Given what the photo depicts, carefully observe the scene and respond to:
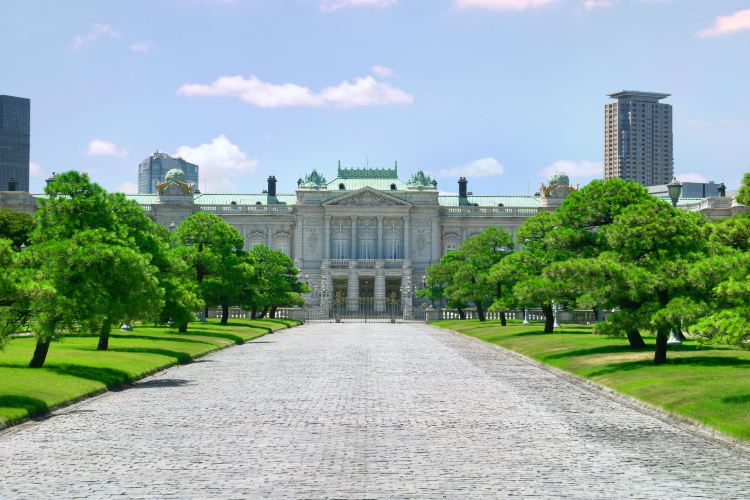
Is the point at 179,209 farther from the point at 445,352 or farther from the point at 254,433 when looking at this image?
the point at 254,433

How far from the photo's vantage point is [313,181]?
151 metres

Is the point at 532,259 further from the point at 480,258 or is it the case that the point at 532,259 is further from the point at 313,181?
the point at 313,181

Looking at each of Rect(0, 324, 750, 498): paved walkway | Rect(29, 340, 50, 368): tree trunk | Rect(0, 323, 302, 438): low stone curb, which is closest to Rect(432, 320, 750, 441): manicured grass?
Rect(0, 324, 750, 498): paved walkway

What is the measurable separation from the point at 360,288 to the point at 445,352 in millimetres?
93030

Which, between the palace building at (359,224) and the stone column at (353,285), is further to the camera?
the palace building at (359,224)

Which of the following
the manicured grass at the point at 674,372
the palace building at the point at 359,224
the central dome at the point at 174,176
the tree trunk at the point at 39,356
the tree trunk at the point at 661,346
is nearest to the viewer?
the manicured grass at the point at 674,372

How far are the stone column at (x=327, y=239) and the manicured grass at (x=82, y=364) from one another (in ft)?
272

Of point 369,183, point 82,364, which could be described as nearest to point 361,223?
point 369,183

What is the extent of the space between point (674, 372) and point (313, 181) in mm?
121224

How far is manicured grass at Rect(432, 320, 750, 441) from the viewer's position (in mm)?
23859

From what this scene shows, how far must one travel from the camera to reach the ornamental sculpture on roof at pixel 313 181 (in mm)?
149125

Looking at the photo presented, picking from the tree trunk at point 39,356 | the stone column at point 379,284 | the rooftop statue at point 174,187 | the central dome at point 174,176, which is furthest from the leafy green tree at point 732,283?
the central dome at point 174,176

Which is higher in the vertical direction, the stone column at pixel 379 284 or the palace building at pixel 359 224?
the palace building at pixel 359 224

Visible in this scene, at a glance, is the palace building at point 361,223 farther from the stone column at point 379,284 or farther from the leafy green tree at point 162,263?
the leafy green tree at point 162,263
